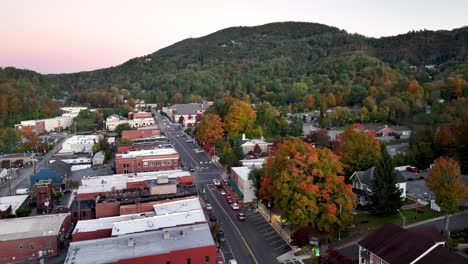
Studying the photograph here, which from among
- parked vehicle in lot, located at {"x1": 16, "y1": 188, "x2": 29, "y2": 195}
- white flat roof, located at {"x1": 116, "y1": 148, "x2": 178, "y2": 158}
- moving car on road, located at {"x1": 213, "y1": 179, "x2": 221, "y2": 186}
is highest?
white flat roof, located at {"x1": 116, "y1": 148, "x2": 178, "y2": 158}

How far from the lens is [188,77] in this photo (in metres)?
127

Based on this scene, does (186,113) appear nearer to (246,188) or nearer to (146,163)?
(146,163)

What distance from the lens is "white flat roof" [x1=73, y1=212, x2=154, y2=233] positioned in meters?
24.2

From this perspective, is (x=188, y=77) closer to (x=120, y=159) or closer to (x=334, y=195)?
(x=120, y=159)

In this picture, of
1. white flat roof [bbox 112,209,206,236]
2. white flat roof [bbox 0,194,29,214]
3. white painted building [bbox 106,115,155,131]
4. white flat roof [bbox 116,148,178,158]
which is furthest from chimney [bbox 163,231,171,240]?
white painted building [bbox 106,115,155,131]

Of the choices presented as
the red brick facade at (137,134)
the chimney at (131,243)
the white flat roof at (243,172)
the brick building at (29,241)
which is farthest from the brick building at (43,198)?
the red brick facade at (137,134)

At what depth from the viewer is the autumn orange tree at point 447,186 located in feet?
78.4

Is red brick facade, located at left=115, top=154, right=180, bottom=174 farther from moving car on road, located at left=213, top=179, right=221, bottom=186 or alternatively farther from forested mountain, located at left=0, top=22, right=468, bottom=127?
forested mountain, located at left=0, top=22, right=468, bottom=127

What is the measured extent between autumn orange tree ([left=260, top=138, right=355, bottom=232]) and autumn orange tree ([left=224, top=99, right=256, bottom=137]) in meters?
29.5

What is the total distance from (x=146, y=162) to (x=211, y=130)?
12481 millimetres

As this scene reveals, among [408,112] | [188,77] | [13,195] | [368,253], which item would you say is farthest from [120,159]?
[188,77]

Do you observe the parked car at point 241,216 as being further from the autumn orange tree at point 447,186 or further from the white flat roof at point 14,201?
the white flat roof at point 14,201

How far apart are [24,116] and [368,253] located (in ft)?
279

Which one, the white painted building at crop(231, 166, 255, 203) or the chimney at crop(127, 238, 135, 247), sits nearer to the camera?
the chimney at crop(127, 238, 135, 247)
